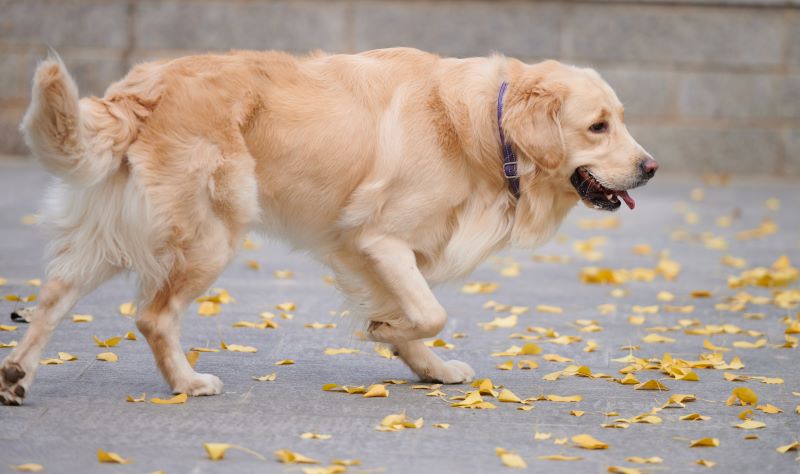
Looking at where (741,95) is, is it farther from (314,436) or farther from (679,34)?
(314,436)

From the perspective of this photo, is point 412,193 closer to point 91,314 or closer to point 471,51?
point 91,314

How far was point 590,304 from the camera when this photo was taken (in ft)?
24.5

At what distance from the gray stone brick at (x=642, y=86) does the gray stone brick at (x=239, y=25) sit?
310cm

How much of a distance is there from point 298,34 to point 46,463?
9.82m

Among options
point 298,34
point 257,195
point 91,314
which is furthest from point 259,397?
point 298,34

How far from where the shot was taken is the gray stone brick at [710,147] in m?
13.7

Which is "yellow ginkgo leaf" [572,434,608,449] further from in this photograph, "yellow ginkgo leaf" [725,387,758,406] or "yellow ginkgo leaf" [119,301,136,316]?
"yellow ginkgo leaf" [119,301,136,316]

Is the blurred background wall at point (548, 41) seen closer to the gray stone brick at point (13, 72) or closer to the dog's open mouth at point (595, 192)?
the gray stone brick at point (13, 72)

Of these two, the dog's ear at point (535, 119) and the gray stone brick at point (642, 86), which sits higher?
the gray stone brick at point (642, 86)

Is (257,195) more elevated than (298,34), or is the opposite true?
(298,34)

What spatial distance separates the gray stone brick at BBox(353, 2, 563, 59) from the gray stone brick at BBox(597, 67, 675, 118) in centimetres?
74

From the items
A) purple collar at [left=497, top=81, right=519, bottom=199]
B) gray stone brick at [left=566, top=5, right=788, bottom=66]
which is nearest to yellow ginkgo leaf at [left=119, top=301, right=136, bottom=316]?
purple collar at [left=497, top=81, right=519, bottom=199]

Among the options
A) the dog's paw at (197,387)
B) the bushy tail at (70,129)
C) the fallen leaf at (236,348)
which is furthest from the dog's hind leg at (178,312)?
the fallen leaf at (236,348)

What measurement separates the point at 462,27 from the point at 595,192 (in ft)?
26.8
